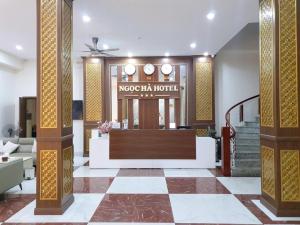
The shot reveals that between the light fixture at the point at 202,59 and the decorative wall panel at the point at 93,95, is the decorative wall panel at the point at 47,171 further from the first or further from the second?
the light fixture at the point at 202,59

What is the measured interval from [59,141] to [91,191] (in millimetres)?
1677

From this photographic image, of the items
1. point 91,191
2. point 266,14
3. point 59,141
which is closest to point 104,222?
point 59,141

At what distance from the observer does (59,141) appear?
4.09 meters

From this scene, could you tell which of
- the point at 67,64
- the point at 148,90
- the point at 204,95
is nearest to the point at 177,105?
the point at 148,90

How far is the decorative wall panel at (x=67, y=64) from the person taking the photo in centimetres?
427

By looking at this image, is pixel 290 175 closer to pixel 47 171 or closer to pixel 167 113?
pixel 47 171

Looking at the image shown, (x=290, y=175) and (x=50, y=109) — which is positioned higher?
(x=50, y=109)

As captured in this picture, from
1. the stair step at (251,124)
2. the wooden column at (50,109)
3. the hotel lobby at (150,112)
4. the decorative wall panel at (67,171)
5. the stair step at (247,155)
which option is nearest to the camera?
the hotel lobby at (150,112)

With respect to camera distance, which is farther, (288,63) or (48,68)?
(48,68)

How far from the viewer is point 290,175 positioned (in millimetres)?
3953

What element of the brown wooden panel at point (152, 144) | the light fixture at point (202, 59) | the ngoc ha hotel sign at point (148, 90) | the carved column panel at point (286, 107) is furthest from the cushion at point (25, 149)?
the carved column panel at point (286, 107)

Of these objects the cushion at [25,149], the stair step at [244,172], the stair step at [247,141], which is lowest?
the stair step at [244,172]

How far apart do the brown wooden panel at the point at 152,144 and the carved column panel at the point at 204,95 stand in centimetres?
247

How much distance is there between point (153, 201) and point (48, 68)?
274cm
